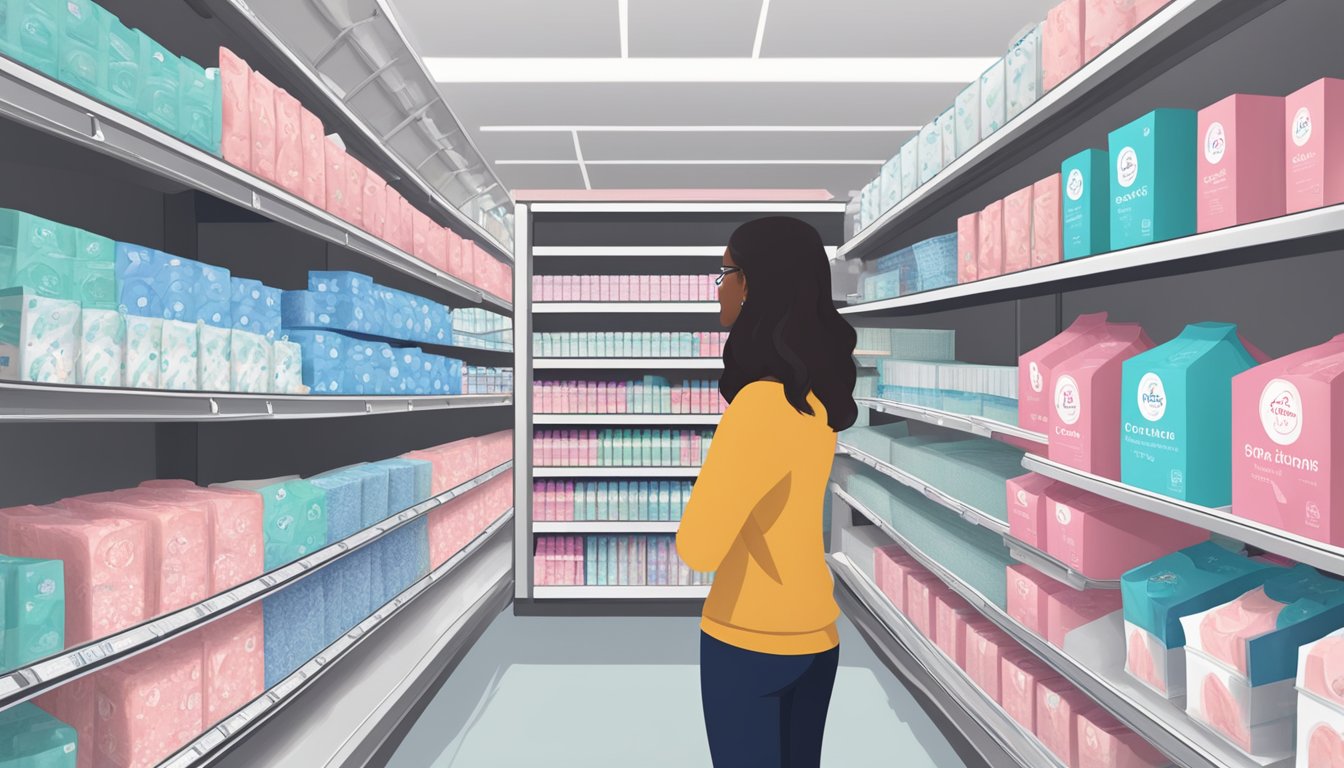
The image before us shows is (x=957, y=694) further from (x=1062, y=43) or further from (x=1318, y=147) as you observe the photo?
(x=1062, y=43)

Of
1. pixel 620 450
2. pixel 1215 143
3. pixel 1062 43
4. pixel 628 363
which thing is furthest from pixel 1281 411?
pixel 620 450

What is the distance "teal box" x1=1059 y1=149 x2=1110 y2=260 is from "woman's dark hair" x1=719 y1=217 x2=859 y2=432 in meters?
0.95

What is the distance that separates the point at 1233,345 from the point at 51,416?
2.32 m

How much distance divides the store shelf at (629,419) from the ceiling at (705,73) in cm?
247

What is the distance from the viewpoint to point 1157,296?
256cm

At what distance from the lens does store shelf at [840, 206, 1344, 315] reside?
1.25m

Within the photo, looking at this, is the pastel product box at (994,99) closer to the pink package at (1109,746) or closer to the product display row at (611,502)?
the pink package at (1109,746)

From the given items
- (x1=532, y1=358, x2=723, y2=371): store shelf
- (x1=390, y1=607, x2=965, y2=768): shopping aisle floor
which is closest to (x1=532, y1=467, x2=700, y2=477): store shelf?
(x1=532, y1=358, x2=723, y2=371): store shelf

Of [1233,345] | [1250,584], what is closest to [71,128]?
[1233,345]

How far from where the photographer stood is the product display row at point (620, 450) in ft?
15.8

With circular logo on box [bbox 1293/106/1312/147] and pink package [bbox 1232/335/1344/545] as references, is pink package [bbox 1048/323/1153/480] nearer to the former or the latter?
pink package [bbox 1232/335/1344/545]

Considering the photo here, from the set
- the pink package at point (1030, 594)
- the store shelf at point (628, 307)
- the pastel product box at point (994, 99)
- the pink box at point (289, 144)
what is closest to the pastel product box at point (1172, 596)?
the pink package at point (1030, 594)

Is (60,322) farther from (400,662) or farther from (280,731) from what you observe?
(400,662)

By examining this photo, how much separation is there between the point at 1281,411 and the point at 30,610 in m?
2.28
